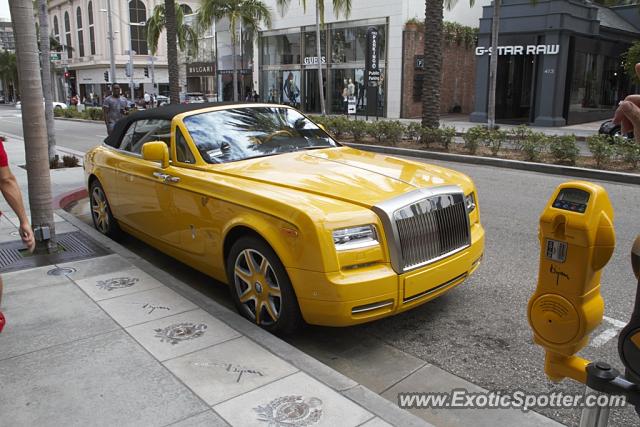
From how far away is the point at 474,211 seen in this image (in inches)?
190

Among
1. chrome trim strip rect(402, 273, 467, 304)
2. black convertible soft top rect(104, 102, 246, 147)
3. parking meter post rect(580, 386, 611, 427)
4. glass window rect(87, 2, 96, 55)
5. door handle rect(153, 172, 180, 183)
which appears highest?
glass window rect(87, 2, 96, 55)

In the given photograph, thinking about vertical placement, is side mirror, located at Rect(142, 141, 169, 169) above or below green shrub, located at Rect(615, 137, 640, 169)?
above

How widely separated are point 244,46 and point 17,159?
2988 centimetres

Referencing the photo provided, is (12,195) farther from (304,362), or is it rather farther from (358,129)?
(358,129)

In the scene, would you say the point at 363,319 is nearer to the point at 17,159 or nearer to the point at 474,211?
the point at 474,211

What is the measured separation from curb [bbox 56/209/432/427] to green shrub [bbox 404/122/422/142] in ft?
38.8

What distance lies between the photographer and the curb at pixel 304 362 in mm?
3025

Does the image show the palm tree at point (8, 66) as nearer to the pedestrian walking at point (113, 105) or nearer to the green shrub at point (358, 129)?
the pedestrian walking at point (113, 105)

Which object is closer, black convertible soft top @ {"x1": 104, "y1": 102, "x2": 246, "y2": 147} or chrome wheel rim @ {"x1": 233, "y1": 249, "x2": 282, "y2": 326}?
chrome wheel rim @ {"x1": 233, "y1": 249, "x2": 282, "y2": 326}

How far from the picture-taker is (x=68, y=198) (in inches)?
364

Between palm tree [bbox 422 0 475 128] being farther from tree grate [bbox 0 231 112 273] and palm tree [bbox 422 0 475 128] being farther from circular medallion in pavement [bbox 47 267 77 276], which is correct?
circular medallion in pavement [bbox 47 267 77 276]

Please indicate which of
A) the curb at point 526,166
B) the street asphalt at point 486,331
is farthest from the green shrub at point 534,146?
the street asphalt at point 486,331

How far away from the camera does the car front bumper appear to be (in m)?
3.72
